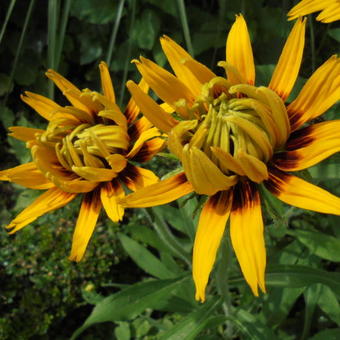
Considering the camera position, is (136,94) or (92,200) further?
(92,200)

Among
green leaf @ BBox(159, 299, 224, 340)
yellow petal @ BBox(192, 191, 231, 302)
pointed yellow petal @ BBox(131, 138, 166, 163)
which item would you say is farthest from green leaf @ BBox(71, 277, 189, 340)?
yellow petal @ BBox(192, 191, 231, 302)

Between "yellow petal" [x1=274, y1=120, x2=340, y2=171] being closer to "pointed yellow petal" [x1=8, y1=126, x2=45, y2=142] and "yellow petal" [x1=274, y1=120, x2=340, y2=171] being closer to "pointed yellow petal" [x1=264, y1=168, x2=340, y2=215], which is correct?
"pointed yellow petal" [x1=264, y1=168, x2=340, y2=215]

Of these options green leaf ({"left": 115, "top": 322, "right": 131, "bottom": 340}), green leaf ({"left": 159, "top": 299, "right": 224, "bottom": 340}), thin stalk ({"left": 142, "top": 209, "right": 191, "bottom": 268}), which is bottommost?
green leaf ({"left": 115, "top": 322, "right": 131, "bottom": 340})

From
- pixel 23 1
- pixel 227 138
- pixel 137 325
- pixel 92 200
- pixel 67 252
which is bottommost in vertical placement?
pixel 137 325

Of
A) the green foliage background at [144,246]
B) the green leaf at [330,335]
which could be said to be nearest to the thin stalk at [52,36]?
the green foliage background at [144,246]

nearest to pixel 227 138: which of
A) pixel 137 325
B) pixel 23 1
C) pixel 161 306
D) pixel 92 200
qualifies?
pixel 92 200

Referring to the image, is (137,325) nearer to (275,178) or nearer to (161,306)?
(161,306)
